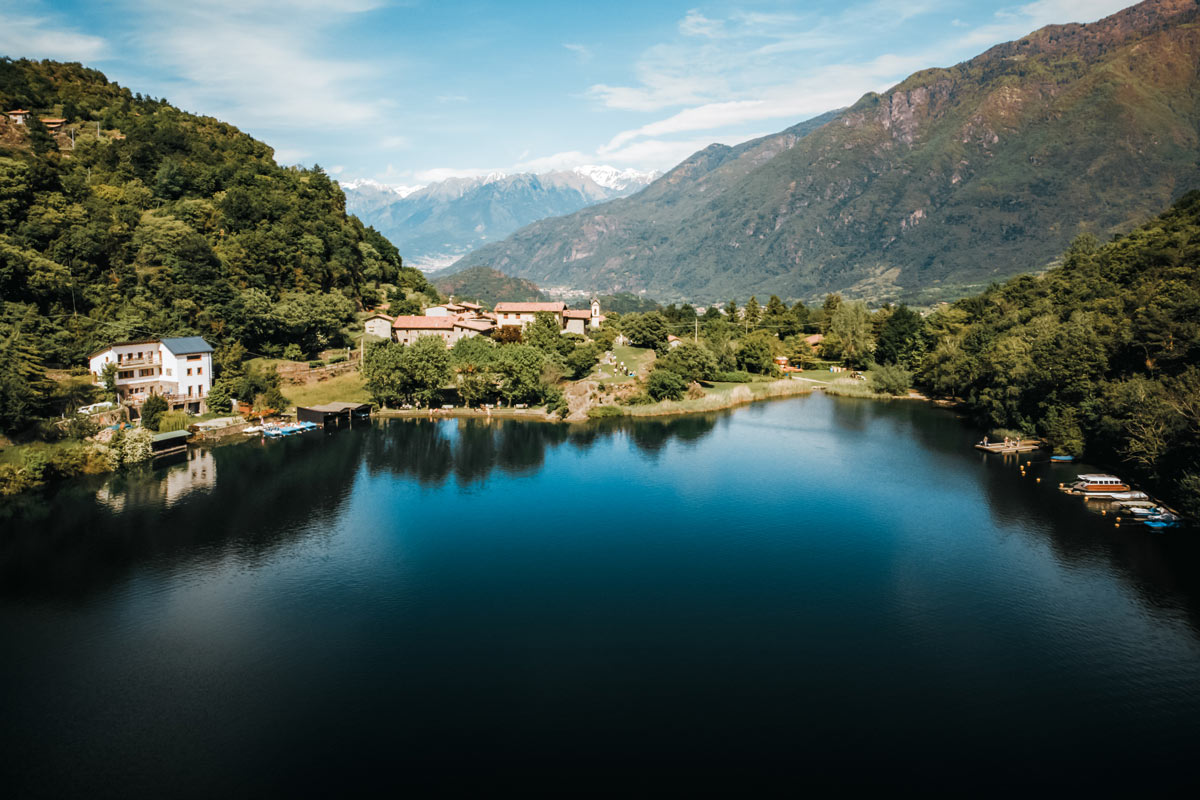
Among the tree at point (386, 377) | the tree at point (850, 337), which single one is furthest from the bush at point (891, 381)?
the tree at point (386, 377)

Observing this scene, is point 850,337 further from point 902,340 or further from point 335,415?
point 335,415

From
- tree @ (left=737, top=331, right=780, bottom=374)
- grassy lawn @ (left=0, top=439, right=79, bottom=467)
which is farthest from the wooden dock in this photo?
grassy lawn @ (left=0, top=439, right=79, bottom=467)

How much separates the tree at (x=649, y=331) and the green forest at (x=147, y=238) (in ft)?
102

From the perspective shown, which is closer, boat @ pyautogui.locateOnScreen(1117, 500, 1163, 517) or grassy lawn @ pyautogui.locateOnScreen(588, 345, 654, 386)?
boat @ pyautogui.locateOnScreen(1117, 500, 1163, 517)

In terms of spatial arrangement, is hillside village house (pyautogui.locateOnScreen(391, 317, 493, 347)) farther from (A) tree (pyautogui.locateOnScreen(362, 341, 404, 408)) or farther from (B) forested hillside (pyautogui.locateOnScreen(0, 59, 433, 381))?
(A) tree (pyautogui.locateOnScreen(362, 341, 404, 408))

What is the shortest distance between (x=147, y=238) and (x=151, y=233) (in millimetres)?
575

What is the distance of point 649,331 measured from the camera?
8069 cm

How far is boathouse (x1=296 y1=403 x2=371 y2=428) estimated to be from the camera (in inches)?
2168

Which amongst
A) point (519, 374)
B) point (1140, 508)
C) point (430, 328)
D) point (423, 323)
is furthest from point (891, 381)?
point (423, 323)

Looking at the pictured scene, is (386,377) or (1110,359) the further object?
(386,377)

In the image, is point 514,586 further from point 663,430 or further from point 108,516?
point 663,430

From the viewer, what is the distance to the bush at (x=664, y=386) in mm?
62625

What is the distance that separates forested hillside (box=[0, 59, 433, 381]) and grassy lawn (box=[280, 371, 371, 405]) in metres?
6.15

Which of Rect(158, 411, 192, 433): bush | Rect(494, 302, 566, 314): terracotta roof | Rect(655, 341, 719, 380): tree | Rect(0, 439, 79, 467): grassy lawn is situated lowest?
Rect(0, 439, 79, 467): grassy lawn
